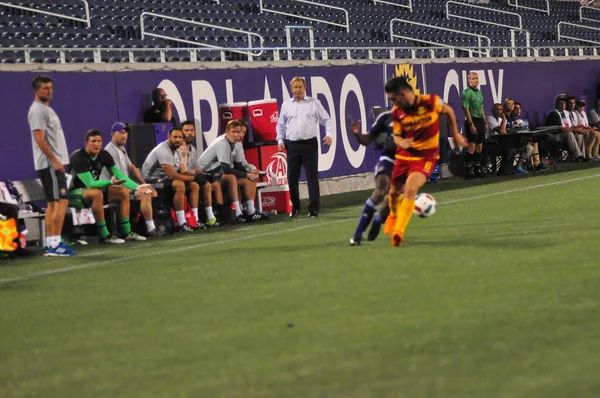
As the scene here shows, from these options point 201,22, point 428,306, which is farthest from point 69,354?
point 201,22

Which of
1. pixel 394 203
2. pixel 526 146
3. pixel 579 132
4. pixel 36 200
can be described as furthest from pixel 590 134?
pixel 394 203

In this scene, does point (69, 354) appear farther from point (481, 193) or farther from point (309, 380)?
point (481, 193)

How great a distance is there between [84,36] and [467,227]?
37.8 ft

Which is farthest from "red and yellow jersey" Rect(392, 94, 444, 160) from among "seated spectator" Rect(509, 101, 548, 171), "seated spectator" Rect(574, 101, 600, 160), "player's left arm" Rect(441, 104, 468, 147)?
"seated spectator" Rect(574, 101, 600, 160)

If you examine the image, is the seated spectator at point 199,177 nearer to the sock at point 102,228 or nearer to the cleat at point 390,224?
the sock at point 102,228

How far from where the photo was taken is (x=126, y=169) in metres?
16.2

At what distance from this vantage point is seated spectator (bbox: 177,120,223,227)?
16.9 m

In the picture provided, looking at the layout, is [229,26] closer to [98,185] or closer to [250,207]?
[250,207]

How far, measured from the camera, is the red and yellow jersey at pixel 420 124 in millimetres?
12219

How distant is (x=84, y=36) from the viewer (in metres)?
23.2

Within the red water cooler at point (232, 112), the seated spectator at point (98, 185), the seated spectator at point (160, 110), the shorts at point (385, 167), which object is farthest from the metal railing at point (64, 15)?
the shorts at point (385, 167)

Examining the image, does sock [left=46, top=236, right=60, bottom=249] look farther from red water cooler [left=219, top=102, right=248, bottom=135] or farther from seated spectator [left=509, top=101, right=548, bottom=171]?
seated spectator [left=509, top=101, right=548, bottom=171]

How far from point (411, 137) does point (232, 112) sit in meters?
8.29

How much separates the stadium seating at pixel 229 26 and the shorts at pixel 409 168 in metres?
8.52
